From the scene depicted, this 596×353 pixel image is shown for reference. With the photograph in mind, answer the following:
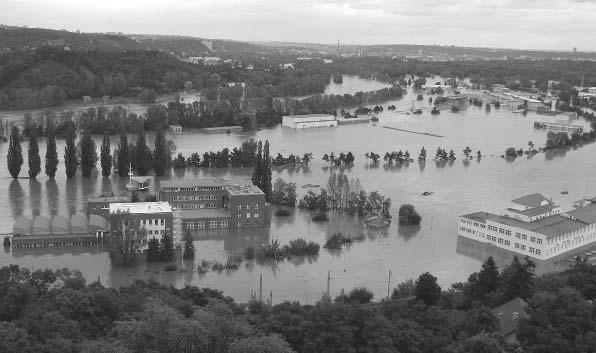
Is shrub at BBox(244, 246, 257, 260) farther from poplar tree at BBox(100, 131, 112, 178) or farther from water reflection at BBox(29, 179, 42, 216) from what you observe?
poplar tree at BBox(100, 131, 112, 178)

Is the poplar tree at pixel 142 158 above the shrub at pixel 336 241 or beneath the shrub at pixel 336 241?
above

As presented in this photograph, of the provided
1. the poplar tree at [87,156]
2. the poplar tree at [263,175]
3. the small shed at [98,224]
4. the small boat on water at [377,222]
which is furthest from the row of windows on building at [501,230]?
the poplar tree at [87,156]

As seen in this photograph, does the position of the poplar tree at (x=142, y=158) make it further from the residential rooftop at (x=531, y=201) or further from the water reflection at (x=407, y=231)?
the residential rooftop at (x=531, y=201)

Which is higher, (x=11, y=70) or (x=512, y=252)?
(x=11, y=70)

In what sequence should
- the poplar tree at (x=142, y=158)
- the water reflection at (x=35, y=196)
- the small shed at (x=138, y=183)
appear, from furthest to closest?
1. the poplar tree at (x=142, y=158)
2. the small shed at (x=138, y=183)
3. the water reflection at (x=35, y=196)

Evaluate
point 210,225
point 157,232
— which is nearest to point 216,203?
point 210,225

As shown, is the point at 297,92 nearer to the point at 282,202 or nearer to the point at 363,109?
the point at 363,109

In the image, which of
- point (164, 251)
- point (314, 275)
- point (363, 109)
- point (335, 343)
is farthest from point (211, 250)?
point (363, 109)
